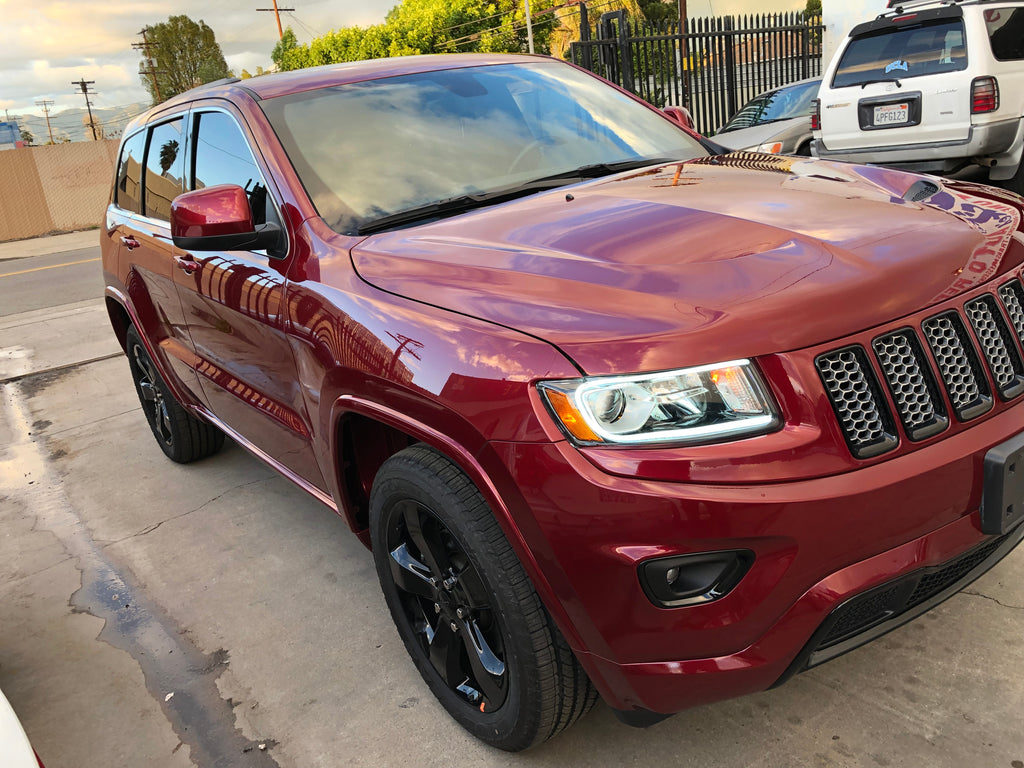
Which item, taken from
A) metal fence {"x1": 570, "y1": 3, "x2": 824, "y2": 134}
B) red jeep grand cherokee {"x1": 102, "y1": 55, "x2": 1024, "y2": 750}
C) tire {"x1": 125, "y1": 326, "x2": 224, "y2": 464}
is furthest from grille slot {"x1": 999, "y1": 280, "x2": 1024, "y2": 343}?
metal fence {"x1": 570, "y1": 3, "x2": 824, "y2": 134}

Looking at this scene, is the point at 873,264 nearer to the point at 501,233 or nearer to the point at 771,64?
the point at 501,233

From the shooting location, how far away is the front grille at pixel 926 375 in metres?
1.72

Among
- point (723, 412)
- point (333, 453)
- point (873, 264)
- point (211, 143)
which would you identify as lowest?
point (333, 453)

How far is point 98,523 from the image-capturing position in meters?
4.20

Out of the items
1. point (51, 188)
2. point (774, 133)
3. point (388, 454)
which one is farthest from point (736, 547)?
point (51, 188)

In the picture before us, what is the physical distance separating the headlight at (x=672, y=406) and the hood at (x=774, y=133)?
8.43 m

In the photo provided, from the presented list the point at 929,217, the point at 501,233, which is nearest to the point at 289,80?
the point at 501,233

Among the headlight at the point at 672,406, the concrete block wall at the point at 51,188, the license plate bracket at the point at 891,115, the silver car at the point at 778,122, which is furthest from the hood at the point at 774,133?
the concrete block wall at the point at 51,188

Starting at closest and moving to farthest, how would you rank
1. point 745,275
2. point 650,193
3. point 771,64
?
point 745,275, point 650,193, point 771,64

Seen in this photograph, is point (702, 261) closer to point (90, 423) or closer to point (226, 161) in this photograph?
point (226, 161)

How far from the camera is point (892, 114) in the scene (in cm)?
785

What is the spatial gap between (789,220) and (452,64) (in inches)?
68.7

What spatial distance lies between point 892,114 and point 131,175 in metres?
6.45

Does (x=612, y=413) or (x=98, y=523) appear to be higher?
(x=612, y=413)
